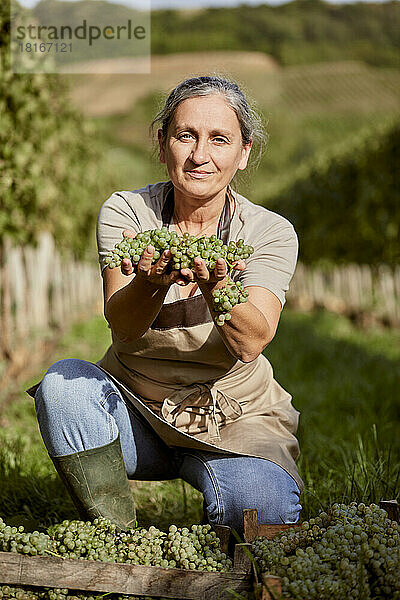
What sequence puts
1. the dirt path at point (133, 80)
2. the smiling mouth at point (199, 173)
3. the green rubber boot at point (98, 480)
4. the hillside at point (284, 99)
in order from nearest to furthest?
the green rubber boot at point (98, 480)
the smiling mouth at point (199, 173)
the dirt path at point (133, 80)
the hillside at point (284, 99)

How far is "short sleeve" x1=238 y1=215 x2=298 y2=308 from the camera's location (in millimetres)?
2230

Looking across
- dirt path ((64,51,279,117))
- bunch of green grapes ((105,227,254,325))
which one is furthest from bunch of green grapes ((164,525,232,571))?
dirt path ((64,51,279,117))

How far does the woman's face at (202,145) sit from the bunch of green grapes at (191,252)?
0.46 meters

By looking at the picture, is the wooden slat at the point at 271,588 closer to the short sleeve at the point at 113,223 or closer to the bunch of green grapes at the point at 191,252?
the bunch of green grapes at the point at 191,252

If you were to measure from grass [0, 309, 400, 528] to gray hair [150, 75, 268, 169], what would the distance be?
52.9 inches

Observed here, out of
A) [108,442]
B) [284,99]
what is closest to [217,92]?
[108,442]

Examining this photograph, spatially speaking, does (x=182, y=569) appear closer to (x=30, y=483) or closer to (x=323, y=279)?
(x=30, y=483)

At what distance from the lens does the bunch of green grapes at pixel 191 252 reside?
5.98 feet

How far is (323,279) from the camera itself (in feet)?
46.4

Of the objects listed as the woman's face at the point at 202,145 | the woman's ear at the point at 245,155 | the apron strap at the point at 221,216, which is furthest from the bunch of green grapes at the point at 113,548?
the woman's ear at the point at 245,155

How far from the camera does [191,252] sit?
5.95 ft

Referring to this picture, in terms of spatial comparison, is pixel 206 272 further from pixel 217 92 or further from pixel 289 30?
pixel 289 30

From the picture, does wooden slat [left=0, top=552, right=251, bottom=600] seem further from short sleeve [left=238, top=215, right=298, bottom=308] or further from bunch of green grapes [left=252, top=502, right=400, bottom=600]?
short sleeve [left=238, top=215, right=298, bottom=308]

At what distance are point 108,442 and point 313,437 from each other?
200 centimetres
